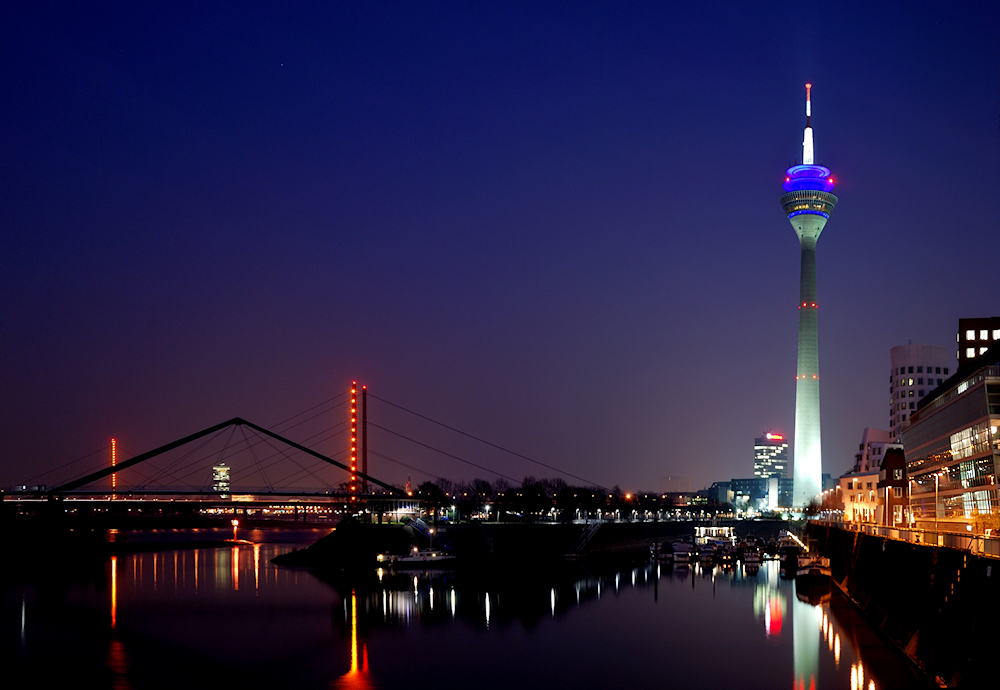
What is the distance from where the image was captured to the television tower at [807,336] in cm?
16412

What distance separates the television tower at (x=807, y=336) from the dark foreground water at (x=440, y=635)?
106763mm

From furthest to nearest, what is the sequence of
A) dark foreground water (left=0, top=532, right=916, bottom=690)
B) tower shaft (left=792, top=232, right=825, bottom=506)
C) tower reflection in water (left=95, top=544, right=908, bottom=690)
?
tower shaft (left=792, top=232, right=825, bottom=506) → tower reflection in water (left=95, top=544, right=908, bottom=690) → dark foreground water (left=0, top=532, right=916, bottom=690)

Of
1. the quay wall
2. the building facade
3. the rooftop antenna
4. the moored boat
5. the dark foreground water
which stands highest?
the rooftop antenna

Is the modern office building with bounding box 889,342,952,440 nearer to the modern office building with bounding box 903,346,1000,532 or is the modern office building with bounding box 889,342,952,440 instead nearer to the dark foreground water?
the modern office building with bounding box 903,346,1000,532

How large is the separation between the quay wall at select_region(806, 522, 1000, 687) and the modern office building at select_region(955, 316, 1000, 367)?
69.3 metres

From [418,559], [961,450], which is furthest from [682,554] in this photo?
[961,450]

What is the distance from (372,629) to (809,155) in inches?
6444

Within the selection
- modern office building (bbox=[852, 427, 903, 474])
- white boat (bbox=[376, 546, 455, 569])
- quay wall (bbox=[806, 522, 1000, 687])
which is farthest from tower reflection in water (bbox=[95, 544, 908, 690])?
modern office building (bbox=[852, 427, 903, 474])

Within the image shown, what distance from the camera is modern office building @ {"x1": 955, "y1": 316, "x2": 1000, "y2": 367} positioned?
341 ft

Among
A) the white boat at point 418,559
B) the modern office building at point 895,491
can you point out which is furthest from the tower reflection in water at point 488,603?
the modern office building at point 895,491

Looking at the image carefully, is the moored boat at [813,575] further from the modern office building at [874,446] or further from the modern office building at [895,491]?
the modern office building at [874,446]

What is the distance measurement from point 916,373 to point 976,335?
112 ft

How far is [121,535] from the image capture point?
120625 mm

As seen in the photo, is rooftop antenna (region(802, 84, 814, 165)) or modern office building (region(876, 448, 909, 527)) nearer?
modern office building (region(876, 448, 909, 527))
